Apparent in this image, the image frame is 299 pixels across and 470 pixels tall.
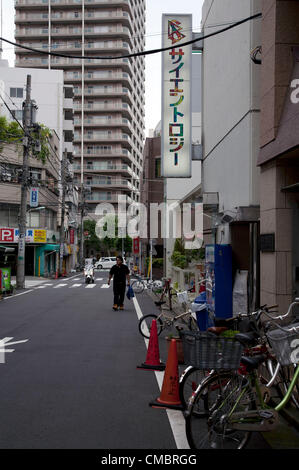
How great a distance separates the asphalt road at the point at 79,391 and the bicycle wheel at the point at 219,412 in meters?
0.34

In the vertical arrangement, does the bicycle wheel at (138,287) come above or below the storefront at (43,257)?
below

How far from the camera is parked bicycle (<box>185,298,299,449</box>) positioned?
4145mm

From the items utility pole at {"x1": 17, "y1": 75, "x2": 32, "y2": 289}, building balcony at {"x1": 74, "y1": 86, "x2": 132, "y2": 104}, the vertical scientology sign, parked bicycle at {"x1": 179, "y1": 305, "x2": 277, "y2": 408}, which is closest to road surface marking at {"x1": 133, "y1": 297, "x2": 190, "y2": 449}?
parked bicycle at {"x1": 179, "y1": 305, "x2": 277, "y2": 408}

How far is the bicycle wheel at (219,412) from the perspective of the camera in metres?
4.25

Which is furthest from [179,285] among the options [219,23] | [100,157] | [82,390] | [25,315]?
[100,157]

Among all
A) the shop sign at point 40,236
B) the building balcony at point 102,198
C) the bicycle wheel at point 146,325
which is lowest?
the bicycle wheel at point 146,325

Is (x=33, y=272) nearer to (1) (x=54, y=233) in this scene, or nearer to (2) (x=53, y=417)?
(1) (x=54, y=233)

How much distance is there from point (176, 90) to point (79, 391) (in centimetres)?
1106

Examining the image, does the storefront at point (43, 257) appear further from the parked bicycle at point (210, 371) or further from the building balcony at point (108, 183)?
the parked bicycle at point (210, 371)

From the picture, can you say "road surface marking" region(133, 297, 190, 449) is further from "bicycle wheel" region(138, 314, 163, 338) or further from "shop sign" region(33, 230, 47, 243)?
"shop sign" region(33, 230, 47, 243)

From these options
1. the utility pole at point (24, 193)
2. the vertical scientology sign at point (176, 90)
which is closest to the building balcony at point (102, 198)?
the utility pole at point (24, 193)

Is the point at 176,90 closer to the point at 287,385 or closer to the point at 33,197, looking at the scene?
the point at 287,385

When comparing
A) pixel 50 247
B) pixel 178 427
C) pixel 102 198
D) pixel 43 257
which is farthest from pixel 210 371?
pixel 102 198

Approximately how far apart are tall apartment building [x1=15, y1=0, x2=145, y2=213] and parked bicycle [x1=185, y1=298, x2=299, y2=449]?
8201cm
